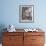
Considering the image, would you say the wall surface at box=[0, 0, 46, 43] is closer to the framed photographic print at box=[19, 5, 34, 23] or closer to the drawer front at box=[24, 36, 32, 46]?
the framed photographic print at box=[19, 5, 34, 23]

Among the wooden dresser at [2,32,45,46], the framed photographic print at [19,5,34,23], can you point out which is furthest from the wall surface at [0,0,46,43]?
the wooden dresser at [2,32,45,46]

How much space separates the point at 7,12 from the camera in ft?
13.2

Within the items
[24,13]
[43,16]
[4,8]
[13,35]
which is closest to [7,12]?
[4,8]

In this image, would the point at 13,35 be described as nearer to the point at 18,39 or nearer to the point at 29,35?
the point at 18,39

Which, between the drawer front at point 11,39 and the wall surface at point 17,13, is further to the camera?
the wall surface at point 17,13

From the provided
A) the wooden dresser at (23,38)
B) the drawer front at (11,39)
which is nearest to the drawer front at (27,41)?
the wooden dresser at (23,38)

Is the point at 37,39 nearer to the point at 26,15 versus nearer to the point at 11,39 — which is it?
the point at 11,39

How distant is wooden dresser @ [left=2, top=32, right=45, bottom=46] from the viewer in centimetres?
356

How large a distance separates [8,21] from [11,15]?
21 centimetres

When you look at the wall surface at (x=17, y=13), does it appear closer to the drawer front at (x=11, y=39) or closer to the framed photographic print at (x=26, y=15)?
the framed photographic print at (x=26, y=15)

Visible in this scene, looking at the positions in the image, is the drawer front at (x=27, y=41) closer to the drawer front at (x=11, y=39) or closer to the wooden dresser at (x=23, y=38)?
the wooden dresser at (x=23, y=38)

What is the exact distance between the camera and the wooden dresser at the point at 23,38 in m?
3.56

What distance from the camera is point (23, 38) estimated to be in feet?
11.7

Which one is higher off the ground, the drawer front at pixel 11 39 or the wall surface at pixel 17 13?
the wall surface at pixel 17 13
